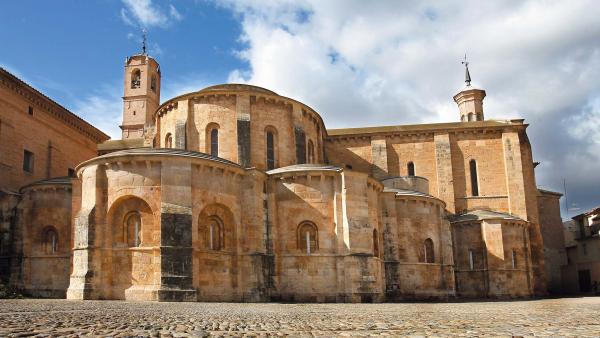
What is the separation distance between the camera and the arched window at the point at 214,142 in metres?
31.1

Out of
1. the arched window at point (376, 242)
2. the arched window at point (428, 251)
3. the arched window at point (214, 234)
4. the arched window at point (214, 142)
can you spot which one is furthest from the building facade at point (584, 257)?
the arched window at point (214, 234)

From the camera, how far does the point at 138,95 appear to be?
5725cm

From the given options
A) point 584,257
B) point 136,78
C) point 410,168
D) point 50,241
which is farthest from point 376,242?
point 136,78

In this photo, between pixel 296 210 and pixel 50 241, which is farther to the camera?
pixel 50 241

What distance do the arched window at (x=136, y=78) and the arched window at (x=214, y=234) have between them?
36.6 metres

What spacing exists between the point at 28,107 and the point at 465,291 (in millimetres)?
29333

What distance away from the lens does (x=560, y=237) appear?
46812 mm

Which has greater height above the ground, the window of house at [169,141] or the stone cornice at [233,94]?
the stone cornice at [233,94]

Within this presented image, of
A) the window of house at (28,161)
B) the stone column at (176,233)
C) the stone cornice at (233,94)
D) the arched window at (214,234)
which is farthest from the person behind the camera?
the window of house at (28,161)

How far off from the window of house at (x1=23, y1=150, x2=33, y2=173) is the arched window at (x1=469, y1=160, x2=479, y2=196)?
1163 inches

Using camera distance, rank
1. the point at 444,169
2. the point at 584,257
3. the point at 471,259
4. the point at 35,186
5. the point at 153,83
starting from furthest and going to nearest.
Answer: the point at 153,83
the point at 584,257
the point at 444,169
the point at 471,259
the point at 35,186

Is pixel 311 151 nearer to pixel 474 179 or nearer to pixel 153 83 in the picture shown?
pixel 474 179

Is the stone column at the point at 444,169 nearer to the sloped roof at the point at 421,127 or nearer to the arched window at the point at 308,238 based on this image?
the sloped roof at the point at 421,127

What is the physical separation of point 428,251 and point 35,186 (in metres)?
21.7
